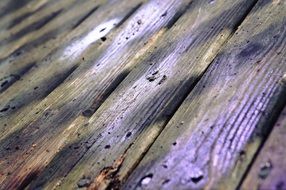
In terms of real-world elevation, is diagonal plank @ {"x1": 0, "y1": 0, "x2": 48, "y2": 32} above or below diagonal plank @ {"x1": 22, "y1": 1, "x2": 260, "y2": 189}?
above

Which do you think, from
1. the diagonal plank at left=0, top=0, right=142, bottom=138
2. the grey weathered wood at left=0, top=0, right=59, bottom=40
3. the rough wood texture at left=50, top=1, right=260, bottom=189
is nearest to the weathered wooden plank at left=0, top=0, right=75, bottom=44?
the grey weathered wood at left=0, top=0, right=59, bottom=40

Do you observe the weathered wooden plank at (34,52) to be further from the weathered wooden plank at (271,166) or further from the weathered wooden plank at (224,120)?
the weathered wooden plank at (271,166)

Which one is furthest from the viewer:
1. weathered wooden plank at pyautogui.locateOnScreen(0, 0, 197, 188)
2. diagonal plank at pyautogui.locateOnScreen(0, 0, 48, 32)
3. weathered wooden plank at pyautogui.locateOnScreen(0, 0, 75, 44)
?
diagonal plank at pyautogui.locateOnScreen(0, 0, 48, 32)

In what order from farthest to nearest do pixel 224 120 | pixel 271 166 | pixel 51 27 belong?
pixel 51 27 < pixel 224 120 < pixel 271 166

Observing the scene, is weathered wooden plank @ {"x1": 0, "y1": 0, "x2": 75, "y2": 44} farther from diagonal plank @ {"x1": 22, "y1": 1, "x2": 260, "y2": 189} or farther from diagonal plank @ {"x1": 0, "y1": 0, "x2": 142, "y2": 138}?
diagonal plank @ {"x1": 22, "y1": 1, "x2": 260, "y2": 189}

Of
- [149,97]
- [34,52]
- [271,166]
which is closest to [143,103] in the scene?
[149,97]

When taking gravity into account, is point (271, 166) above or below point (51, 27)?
below

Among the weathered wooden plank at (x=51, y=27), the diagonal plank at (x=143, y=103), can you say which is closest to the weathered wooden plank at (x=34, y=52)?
the weathered wooden plank at (x=51, y=27)

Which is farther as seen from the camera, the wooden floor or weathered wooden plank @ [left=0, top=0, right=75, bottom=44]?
weathered wooden plank @ [left=0, top=0, right=75, bottom=44]

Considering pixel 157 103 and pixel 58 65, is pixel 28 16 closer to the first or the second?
pixel 58 65
